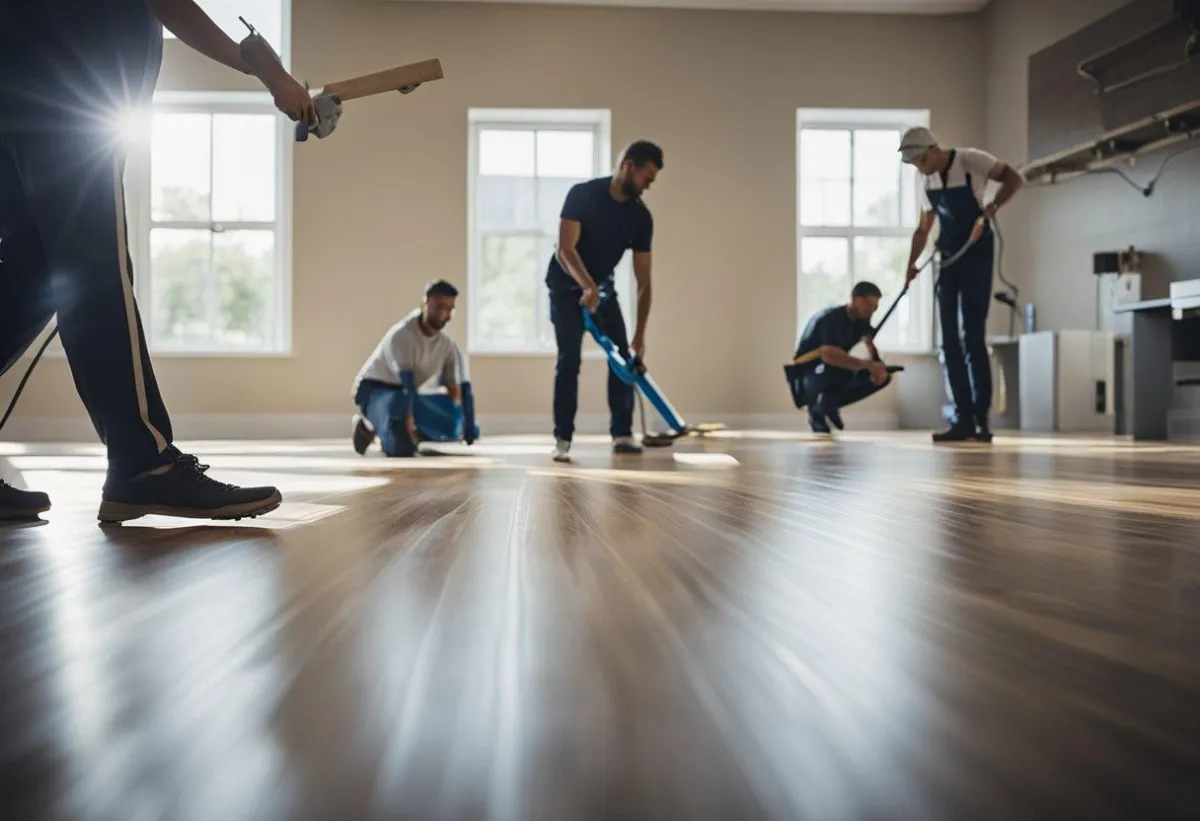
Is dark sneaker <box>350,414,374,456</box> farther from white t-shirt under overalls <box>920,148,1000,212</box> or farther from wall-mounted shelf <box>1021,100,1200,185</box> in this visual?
A: wall-mounted shelf <box>1021,100,1200,185</box>

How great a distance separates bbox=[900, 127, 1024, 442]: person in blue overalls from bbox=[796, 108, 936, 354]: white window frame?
3041 millimetres

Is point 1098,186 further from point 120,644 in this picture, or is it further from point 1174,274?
point 120,644

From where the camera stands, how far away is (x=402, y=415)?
170 inches

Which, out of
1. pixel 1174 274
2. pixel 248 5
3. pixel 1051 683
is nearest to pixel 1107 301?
pixel 1174 274

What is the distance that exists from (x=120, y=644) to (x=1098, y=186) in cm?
695

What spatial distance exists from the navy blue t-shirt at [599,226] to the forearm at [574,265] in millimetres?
120

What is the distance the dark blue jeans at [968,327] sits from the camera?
4.84 meters

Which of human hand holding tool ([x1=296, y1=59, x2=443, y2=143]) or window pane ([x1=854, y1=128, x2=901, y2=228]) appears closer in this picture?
human hand holding tool ([x1=296, y1=59, x2=443, y2=143])

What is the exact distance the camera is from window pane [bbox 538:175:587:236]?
7930 millimetres

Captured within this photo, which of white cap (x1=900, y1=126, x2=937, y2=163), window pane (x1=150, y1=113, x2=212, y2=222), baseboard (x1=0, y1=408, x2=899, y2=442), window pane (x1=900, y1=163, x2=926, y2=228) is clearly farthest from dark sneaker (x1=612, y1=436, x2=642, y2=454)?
window pane (x1=150, y1=113, x2=212, y2=222)

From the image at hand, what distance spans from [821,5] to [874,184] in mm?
1330

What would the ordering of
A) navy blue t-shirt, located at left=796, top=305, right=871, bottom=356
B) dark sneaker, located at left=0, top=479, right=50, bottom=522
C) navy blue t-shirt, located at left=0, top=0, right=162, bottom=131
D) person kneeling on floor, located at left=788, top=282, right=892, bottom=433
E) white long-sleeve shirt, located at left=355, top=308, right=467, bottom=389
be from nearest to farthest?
navy blue t-shirt, located at left=0, top=0, right=162, bottom=131, dark sneaker, located at left=0, top=479, right=50, bottom=522, white long-sleeve shirt, located at left=355, top=308, right=467, bottom=389, person kneeling on floor, located at left=788, top=282, right=892, bottom=433, navy blue t-shirt, located at left=796, top=305, right=871, bottom=356

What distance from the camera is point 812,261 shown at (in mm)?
8109

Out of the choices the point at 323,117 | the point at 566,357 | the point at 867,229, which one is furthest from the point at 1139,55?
the point at 323,117
